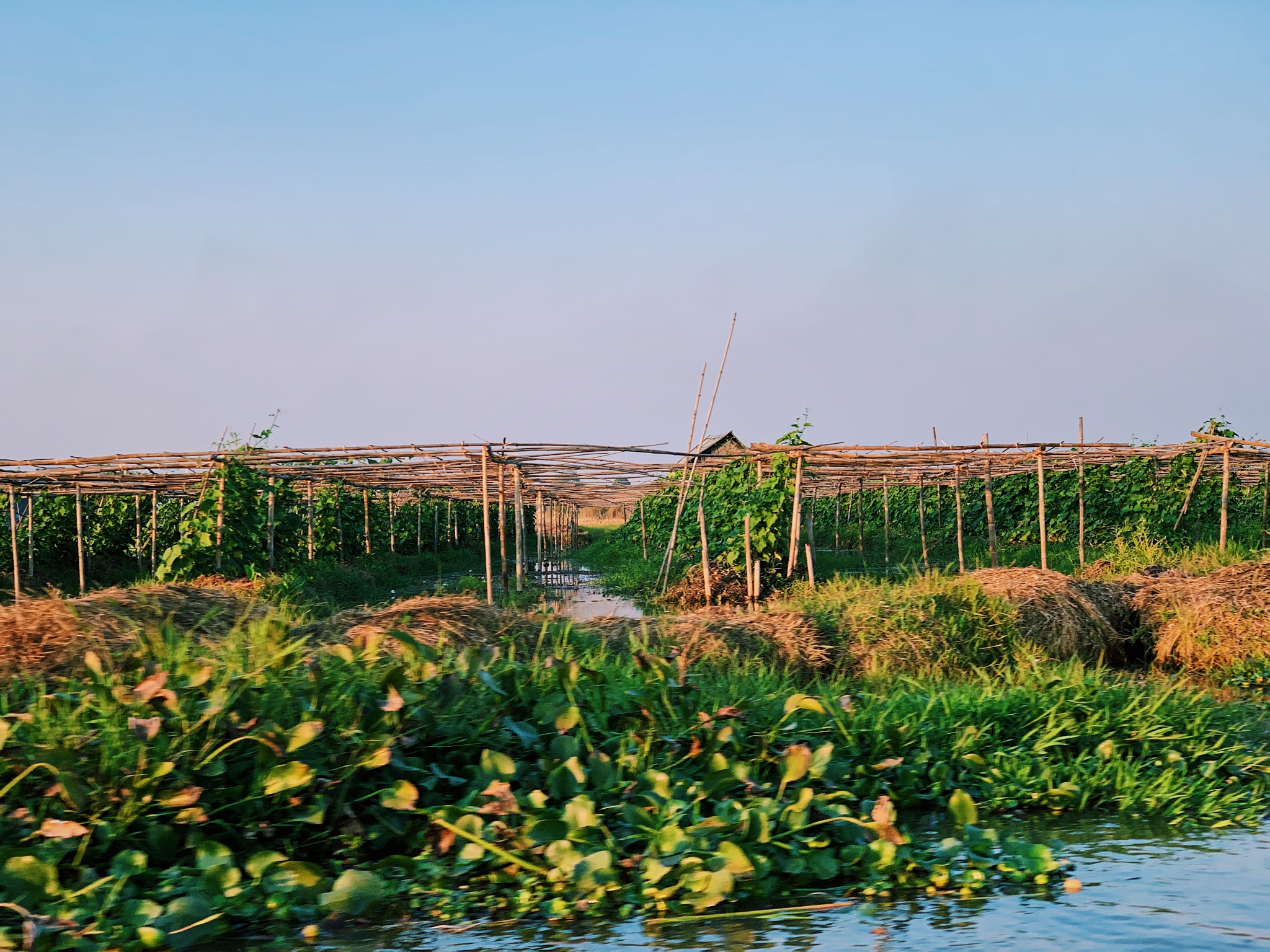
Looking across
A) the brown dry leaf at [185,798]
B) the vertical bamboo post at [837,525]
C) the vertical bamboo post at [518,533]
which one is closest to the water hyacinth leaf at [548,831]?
the brown dry leaf at [185,798]

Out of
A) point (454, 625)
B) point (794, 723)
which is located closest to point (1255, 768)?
point (794, 723)

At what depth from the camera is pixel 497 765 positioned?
4090mm

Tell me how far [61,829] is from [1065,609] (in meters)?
8.36

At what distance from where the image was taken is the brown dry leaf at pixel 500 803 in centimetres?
386

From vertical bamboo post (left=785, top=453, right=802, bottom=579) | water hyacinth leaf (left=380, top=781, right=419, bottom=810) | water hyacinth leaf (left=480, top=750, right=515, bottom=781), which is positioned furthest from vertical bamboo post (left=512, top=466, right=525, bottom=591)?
water hyacinth leaf (left=380, top=781, right=419, bottom=810)

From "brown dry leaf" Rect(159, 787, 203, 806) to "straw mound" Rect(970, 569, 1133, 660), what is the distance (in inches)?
290

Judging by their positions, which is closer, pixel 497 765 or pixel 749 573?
pixel 497 765

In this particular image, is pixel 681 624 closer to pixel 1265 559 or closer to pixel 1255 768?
pixel 1255 768

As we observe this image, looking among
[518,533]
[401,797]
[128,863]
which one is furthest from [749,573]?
[128,863]

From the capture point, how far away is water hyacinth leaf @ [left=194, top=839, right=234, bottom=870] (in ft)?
11.5

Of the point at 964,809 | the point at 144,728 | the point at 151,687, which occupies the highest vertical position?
the point at 151,687

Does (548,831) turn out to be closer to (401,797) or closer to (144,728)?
(401,797)

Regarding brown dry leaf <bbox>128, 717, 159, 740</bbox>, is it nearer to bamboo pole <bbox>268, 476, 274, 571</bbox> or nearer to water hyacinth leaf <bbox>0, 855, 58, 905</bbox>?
water hyacinth leaf <bbox>0, 855, 58, 905</bbox>

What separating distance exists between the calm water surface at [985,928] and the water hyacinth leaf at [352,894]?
96 mm
